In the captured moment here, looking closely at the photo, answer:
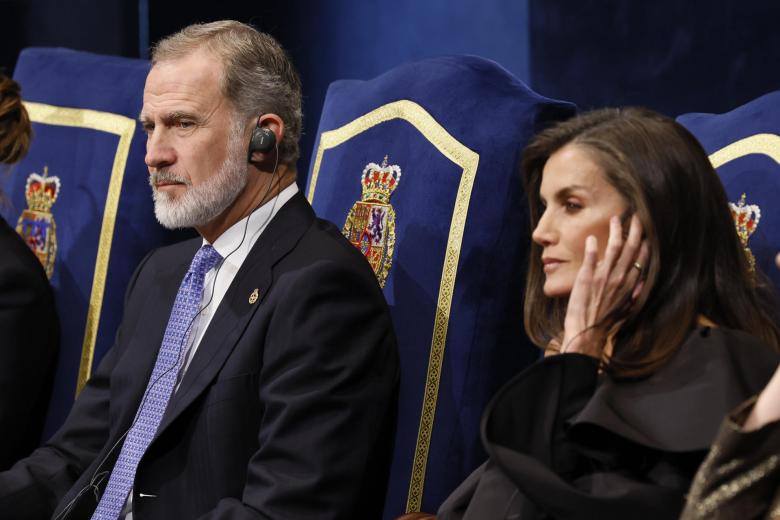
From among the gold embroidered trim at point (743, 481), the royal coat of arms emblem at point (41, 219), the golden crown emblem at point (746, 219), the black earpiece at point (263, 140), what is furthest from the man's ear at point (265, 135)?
the gold embroidered trim at point (743, 481)

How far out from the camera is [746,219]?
1.88 metres

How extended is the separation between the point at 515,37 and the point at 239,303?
3.75 ft

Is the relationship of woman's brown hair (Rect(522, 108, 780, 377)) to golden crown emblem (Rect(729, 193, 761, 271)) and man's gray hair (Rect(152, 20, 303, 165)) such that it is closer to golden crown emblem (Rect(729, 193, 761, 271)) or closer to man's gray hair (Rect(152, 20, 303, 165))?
golden crown emblem (Rect(729, 193, 761, 271))

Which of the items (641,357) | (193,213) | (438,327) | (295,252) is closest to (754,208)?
(641,357)

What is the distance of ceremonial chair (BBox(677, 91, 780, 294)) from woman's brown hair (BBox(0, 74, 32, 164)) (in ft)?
4.85

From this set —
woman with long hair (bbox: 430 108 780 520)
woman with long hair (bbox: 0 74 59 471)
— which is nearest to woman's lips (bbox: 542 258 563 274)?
woman with long hair (bbox: 430 108 780 520)

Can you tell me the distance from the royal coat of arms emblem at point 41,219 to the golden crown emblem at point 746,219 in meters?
1.63

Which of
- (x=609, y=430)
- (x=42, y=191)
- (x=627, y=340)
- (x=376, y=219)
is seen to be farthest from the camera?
(x=42, y=191)

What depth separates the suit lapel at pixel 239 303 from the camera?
6.43 ft

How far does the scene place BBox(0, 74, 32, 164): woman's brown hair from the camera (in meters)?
2.69

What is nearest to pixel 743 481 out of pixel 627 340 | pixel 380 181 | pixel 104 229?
pixel 627 340

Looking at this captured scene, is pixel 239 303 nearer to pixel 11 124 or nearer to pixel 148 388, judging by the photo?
pixel 148 388

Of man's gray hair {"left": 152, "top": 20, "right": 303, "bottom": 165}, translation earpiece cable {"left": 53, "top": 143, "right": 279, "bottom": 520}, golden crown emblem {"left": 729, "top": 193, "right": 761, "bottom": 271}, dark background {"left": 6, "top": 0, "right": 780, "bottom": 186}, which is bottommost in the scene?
translation earpiece cable {"left": 53, "top": 143, "right": 279, "bottom": 520}

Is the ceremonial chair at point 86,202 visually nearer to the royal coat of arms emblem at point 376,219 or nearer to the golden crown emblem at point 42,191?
the golden crown emblem at point 42,191
